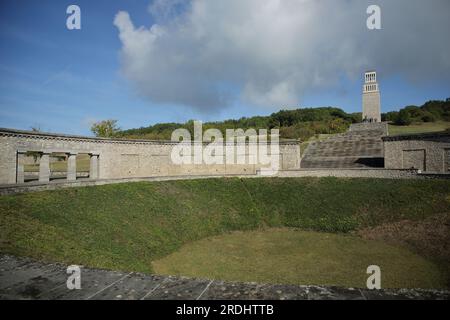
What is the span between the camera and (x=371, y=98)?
62312 millimetres

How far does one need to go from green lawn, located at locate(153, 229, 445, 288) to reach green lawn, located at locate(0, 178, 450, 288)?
3.56 ft

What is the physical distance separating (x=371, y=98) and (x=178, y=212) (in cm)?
5563

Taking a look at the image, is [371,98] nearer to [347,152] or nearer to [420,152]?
[347,152]

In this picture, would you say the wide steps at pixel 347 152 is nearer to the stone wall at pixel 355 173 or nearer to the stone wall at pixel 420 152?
the stone wall at pixel 420 152

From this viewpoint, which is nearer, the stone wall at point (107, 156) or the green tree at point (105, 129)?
the stone wall at point (107, 156)

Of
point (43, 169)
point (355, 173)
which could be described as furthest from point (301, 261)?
point (43, 169)

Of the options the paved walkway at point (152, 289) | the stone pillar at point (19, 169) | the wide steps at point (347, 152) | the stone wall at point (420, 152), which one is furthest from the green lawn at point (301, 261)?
the wide steps at point (347, 152)

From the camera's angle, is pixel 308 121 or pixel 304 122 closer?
pixel 304 122

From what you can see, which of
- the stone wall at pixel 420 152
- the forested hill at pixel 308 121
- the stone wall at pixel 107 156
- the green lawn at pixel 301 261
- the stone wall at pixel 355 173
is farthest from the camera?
the forested hill at pixel 308 121

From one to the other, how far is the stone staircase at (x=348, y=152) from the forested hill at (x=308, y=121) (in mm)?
12183

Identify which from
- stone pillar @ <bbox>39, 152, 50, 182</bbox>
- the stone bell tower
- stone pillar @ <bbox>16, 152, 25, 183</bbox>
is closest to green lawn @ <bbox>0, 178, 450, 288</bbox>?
stone pillar @ <bbox>39, 152, 50, 182</bbox>

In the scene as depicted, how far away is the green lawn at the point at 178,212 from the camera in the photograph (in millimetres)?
13922

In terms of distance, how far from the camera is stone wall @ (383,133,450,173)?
88.9ft
